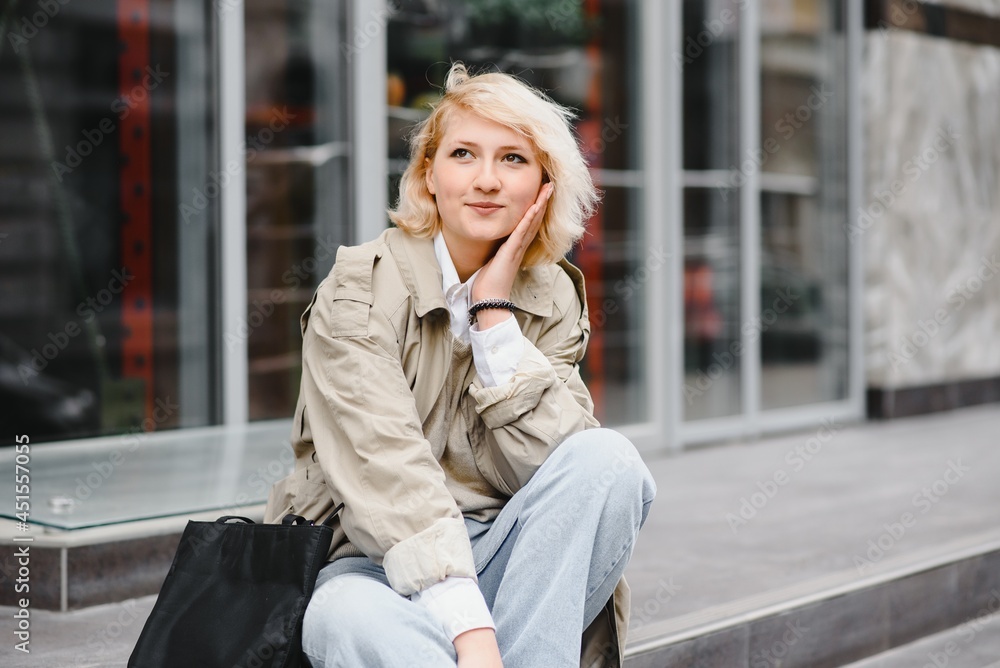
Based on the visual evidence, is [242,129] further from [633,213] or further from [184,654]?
[184,654]

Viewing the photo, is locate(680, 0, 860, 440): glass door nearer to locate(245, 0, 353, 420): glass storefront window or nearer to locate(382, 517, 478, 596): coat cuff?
locate(245, 0, 353, 420): glass storefront window

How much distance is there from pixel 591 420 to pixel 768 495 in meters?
2.70

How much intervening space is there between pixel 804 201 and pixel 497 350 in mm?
4884

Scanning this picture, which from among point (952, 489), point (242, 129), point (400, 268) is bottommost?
point (952, 489)

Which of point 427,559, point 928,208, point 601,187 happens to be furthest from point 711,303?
point 427,559

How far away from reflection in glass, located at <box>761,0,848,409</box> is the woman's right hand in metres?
4.80

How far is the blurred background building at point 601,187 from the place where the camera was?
4965mm

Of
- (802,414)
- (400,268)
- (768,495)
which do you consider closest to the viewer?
(400,268)

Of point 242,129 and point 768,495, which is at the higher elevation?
point 242,129

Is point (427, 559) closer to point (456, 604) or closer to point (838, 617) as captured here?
point (456, 604)

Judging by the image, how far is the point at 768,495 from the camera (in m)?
4.78

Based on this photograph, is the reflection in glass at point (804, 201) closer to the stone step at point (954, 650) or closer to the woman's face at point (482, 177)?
the stone step at point (954, 650)

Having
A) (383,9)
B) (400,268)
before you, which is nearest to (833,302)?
(383,9)

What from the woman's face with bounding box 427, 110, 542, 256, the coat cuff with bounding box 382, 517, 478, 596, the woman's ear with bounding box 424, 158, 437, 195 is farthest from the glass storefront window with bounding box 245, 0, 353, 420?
the coat cuff with bounding box 382, 517, 478, 596
